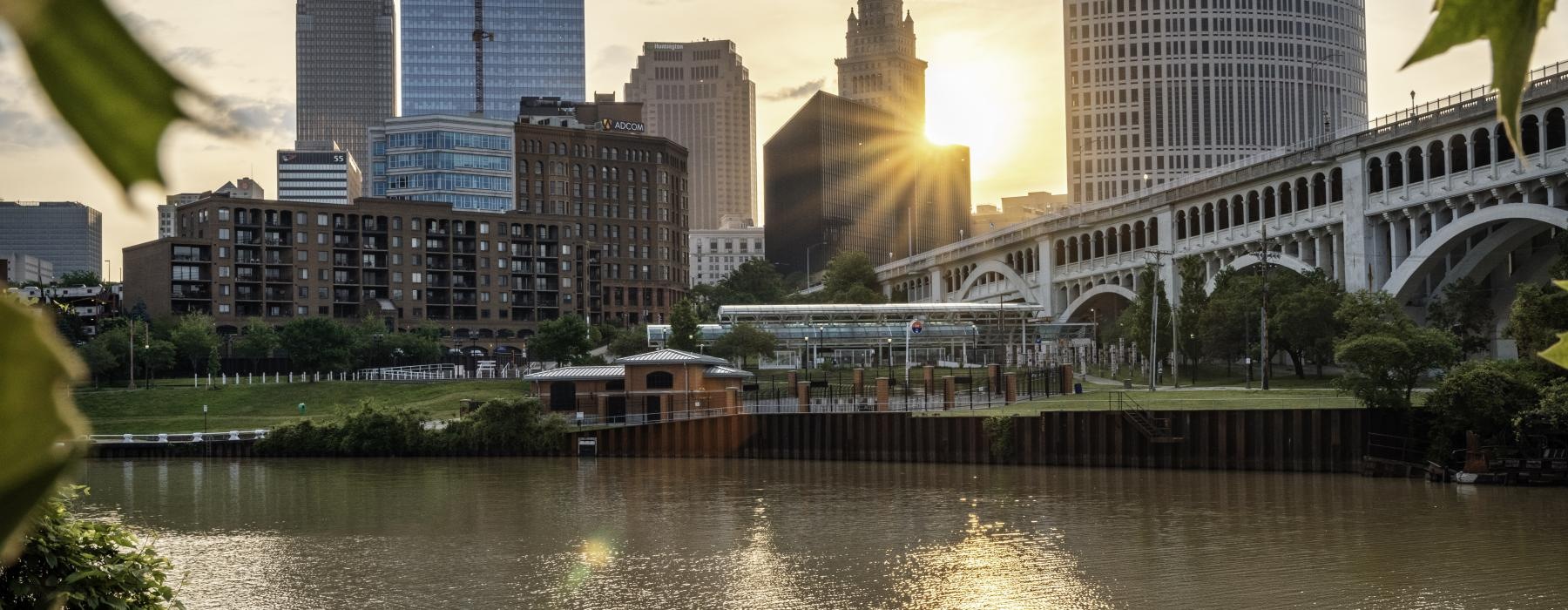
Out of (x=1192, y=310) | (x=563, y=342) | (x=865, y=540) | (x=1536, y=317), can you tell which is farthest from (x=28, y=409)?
(x=563, y=342)

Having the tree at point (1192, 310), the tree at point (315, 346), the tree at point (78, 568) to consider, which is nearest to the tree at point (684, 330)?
the tree at point (315, 346)

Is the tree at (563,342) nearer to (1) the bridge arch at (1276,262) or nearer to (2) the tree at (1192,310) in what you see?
(2) the tree at (1192,310)

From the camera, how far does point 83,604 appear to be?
1102 cm

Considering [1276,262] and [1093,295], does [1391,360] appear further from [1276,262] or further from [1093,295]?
[1093,295]

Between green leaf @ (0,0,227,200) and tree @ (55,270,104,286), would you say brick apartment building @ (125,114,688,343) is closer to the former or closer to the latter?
tree @ (55,270,104,286)

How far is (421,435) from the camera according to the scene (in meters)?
67.1

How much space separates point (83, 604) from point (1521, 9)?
12.2 meters

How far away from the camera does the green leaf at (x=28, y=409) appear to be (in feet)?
1.45

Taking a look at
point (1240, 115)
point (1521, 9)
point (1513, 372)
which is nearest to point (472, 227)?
point (1240, 115)

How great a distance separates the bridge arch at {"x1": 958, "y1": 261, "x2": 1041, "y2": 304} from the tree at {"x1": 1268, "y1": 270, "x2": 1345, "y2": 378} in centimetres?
3728

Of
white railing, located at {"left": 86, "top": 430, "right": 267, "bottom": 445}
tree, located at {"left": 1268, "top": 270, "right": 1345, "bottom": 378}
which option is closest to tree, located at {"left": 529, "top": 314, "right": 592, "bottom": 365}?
white railing, located at {"left": 86, "top": 430, "right": 267, "bottom": 445}

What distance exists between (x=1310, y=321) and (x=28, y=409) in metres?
70.6

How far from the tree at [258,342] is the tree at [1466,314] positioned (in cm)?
7648

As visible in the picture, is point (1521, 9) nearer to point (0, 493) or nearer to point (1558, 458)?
point (0, 493)
